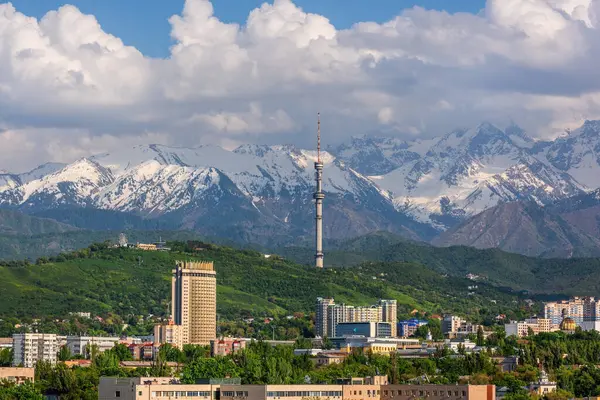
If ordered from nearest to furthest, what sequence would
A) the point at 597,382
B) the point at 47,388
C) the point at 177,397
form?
the point at 177,397, the point at 47,388, the point at 597,382

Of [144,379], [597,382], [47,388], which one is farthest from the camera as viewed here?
[597,382]

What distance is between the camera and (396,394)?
152000 millimetres

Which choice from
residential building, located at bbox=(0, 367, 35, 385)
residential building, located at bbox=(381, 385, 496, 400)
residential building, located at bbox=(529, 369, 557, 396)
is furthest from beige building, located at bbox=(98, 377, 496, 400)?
residential building, located at bbox=(0, 367, 35, 385)

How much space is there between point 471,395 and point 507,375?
4887 cm

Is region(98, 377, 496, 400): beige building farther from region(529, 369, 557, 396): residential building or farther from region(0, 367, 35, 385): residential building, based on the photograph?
region(0, 367, 35, 385): residential building

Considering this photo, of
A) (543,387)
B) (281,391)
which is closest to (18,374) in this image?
(281,391)

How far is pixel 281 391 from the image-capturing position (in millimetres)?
147250

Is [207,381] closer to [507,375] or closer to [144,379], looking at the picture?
[144,379]

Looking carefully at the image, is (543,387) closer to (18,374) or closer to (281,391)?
(281,391)

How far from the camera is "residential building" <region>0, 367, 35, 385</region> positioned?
18638 centimetres

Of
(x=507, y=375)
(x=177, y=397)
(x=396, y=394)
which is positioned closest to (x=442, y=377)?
(x=507, y=375)

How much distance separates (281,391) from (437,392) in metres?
13.2

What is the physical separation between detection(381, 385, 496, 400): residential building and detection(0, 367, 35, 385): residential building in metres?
48.6

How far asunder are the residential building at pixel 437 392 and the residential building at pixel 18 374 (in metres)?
48.6
